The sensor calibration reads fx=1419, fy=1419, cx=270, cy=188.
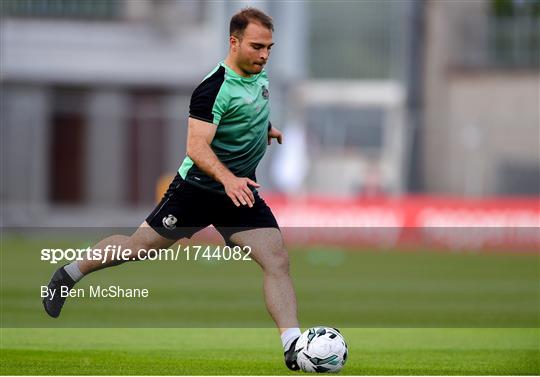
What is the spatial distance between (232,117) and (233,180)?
16.3 inches

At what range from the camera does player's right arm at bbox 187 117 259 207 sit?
28.3 ft

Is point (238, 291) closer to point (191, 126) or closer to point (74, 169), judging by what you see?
point (191, 126)

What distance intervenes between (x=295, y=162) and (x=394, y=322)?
71.4 feet

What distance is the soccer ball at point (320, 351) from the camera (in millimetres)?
8680

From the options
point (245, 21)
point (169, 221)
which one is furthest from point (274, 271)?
point (245, 21)

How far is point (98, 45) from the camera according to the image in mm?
38125

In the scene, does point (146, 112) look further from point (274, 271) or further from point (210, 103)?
point (210, 103)

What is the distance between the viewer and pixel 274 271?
8906 millimetres

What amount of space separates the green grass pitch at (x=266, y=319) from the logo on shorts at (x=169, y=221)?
0.92 metres

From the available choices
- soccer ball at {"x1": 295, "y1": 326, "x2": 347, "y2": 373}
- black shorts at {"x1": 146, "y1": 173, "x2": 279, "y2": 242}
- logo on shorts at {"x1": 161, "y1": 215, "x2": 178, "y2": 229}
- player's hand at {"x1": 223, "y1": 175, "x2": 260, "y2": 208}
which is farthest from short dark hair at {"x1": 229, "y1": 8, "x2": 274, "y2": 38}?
soccer ball at {"x1": 295, "y1": 326, "x2": 347, "y2": 373}

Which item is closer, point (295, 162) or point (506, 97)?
point (295, 162)

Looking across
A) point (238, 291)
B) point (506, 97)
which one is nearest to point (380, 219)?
point (506, 97)

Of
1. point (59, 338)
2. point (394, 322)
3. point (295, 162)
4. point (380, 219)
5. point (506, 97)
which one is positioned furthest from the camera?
point (506, 97)

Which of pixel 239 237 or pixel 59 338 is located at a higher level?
pixel 239 237
